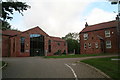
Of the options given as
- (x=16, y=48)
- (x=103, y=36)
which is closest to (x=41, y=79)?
(x=103, y=36)

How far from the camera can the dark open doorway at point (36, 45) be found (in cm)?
4884

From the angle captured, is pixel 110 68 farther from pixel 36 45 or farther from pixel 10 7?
pixel 36 45

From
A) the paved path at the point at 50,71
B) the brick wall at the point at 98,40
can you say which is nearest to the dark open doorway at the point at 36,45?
the brick wall at the point at 98,40

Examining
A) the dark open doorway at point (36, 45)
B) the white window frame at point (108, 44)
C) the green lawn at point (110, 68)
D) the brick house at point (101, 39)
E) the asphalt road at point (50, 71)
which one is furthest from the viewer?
the dark open doorway at point (36, 45)

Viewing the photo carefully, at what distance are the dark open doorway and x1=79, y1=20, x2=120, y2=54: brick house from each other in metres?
15.3

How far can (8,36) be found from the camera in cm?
4953

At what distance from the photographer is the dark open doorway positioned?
48844mm

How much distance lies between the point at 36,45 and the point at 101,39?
21859mm

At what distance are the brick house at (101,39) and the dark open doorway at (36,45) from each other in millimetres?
15281

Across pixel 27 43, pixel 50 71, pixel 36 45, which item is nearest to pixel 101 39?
pixel 36 45

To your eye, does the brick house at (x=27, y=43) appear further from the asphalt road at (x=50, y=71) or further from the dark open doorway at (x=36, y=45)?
the asphalt road at (x=50, y=71)

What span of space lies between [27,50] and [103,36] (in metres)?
23.6

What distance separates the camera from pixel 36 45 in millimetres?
50031

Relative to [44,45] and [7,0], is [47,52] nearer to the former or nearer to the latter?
[44,45]
